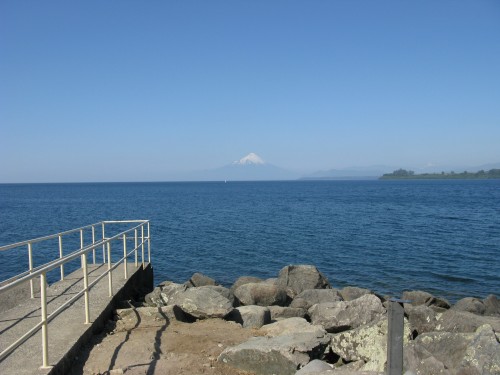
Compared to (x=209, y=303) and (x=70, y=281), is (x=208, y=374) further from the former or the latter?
(x=70, y=281)

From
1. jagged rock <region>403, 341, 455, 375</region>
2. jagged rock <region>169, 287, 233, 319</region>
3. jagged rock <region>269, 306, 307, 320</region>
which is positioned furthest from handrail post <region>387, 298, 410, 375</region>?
jagged rock <region>269, 306, 307, 320</region>

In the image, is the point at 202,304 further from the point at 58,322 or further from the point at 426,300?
the point at 426,300

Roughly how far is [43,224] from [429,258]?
2996cm

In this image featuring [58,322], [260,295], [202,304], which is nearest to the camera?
[58,322]

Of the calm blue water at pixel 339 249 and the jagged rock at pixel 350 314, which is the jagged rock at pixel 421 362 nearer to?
the jagged rock at pixel 350 314

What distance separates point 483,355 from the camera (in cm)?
599

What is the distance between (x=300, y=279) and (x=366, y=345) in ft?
26.1

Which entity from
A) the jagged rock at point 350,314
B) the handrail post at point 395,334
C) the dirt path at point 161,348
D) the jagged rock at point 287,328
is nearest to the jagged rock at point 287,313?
the jagged rock at point 350,314

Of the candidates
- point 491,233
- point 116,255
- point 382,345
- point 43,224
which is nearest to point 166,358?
point 382,345

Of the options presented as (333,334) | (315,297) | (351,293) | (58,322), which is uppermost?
(58,322)

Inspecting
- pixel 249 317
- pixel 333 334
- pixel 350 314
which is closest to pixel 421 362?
pixel 333 334

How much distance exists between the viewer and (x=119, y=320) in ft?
27.0

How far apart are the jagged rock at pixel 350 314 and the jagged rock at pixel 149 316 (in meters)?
2.60

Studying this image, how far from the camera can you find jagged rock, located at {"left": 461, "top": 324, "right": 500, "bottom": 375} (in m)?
5.84
